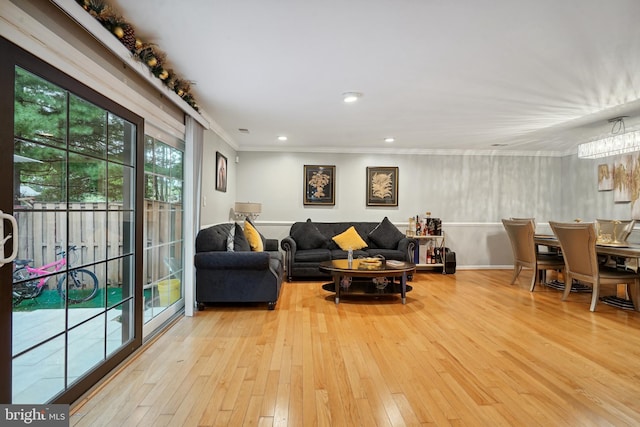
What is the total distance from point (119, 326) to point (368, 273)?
2.57 metres

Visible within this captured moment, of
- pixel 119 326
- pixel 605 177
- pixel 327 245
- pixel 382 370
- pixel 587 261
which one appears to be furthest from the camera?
pixel 327 245

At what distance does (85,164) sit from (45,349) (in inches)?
42.8

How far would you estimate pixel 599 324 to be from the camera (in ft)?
11.7

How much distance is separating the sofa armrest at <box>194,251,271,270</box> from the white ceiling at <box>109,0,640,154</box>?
5.65ft

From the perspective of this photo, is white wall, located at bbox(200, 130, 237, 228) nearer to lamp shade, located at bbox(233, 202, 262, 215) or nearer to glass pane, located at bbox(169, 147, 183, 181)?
lamp shade, located at bbox(233, 202, 262, 215)

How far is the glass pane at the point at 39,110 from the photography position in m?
1.63

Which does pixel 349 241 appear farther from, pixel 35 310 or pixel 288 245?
pixel 35 310

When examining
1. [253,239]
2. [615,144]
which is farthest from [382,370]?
[615,144]

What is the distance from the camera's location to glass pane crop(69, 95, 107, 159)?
2.03m

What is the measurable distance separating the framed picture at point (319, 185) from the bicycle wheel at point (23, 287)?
502 centimetres

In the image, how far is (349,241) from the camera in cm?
600

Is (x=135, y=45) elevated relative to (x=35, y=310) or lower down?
elevated

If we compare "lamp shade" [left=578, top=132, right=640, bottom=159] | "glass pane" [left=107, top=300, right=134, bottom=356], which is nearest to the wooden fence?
"glass pane" [left=107, top=300, right=134, bottom=356]

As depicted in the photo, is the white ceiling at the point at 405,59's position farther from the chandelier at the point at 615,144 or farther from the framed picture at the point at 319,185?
the framed picture at the point at 319,185
